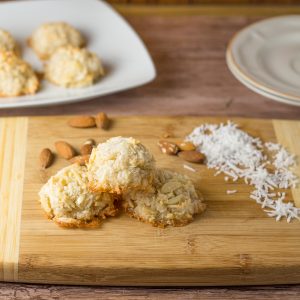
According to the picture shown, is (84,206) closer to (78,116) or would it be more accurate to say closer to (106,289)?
(106,289)

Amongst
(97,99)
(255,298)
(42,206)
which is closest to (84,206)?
(42,206)

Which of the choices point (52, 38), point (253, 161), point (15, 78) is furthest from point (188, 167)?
point (52, 38)

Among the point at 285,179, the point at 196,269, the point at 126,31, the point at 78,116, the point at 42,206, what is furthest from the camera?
the point at 126,31

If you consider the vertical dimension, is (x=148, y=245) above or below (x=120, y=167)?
below

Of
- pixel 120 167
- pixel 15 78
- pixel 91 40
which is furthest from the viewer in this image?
pixel 91 40

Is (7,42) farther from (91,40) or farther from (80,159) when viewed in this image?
(80,159)
